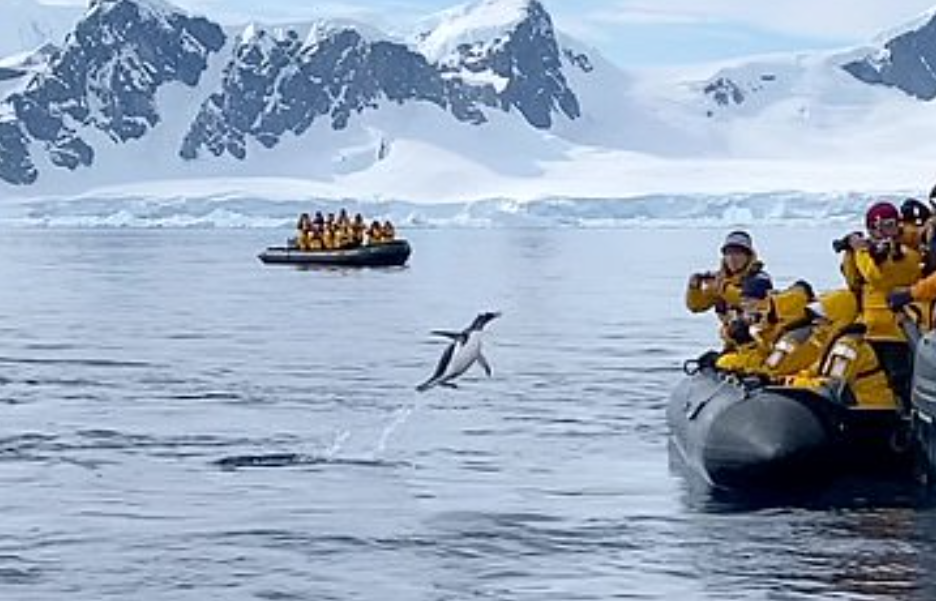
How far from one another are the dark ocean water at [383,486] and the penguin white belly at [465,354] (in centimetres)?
61

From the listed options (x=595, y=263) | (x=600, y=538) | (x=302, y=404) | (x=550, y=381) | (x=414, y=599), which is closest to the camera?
(x=414, y=599)

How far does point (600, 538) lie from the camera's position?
14.9 meters

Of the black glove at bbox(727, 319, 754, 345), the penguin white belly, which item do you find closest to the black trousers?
the black glove at bbox(727, 319, 754, 345)

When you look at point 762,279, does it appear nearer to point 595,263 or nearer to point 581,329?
point 581,329

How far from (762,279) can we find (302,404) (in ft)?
25.9

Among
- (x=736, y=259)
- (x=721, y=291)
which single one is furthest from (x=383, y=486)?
(x=736, y=259)

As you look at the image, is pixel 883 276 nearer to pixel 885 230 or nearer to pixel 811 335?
pixel 885 230

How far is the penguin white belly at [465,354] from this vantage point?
20.6m

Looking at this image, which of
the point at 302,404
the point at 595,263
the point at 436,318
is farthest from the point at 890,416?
the point at 595,263

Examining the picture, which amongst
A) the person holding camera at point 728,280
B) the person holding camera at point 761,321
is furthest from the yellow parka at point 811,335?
the person holding camera at point 728,280

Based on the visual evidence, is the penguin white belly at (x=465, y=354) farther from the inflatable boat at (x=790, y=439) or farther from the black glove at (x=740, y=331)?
the inflatable boat at (x=790, y=439)

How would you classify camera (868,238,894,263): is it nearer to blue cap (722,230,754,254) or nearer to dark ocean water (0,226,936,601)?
dark ocean water (0,226,936,601)

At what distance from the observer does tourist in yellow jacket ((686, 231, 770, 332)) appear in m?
18.0

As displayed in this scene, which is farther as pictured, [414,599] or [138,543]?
[138,543]
